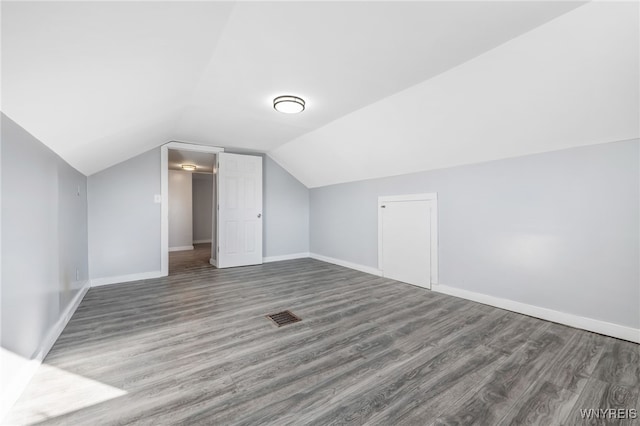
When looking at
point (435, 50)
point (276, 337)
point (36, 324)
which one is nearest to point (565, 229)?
point (435, 50)

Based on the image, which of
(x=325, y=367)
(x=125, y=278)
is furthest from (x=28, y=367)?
(x=125, y=278)

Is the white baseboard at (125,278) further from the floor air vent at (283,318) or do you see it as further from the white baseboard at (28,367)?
the floor air vent at (283,318)

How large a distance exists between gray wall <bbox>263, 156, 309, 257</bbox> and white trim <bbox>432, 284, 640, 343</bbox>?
343 cm

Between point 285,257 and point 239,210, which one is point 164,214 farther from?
point 285,257

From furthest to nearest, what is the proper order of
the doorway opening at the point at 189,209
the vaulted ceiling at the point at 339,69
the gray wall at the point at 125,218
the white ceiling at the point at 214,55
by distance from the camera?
1. the doorway opening at the point at 189,209
2. the gray wall at the point at 125,218
3. the vaulted ceiling at the point at 339,69
4. the white ceiling at the point at 214,55

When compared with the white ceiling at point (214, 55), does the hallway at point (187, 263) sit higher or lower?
lower

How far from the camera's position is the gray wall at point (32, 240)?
1.42 metres

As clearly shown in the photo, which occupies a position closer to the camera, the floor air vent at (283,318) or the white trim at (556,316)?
the white trim at (556,316)

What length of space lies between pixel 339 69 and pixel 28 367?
2.98 m

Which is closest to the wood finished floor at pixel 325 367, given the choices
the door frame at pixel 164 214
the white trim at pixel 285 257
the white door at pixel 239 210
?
the door frame at pixel 164 214

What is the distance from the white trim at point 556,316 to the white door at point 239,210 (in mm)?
3572

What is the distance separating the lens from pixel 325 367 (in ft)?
5.74

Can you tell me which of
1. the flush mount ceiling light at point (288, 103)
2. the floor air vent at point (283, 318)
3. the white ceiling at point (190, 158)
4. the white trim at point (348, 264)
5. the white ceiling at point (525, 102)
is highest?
the white ceiling at point (190, 158)

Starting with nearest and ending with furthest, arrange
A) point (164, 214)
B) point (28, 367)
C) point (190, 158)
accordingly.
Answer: point (28, 367) → point (164, 214) → point (190, 158)
